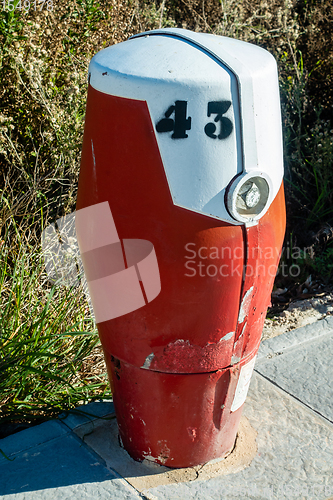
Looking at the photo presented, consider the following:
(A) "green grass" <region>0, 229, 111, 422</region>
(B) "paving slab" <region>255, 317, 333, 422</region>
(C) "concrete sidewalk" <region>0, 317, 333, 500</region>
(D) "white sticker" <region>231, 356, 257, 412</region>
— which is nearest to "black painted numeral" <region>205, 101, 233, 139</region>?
Result: (D) "white sticker" <region>231, 356, 257, 412</region>

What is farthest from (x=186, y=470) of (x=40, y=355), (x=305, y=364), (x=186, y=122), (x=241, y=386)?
(x=186, y=122)

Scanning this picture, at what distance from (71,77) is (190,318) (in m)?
1.96

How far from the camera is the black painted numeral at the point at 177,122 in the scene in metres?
1.33

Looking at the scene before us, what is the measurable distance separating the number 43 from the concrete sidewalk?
124 cm

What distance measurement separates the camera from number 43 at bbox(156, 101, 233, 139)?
133cm

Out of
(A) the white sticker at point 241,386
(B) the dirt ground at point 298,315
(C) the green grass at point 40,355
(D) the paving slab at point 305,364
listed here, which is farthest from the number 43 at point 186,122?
(B) the dirt ground at point 298,315

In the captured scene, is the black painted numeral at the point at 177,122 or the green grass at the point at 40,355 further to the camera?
the green grass at the point at 40,355

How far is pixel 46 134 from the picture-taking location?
9.03ft

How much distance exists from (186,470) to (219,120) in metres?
1.29

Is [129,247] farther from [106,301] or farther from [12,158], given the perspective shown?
[12,158]

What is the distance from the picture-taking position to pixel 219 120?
4.40 ft

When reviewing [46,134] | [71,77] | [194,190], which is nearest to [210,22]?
[71,77]

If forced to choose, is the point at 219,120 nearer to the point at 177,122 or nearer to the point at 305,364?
the point at 177,122

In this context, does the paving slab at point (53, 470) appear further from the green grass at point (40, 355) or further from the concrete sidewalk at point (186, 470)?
the green grass at point (40, 355)
